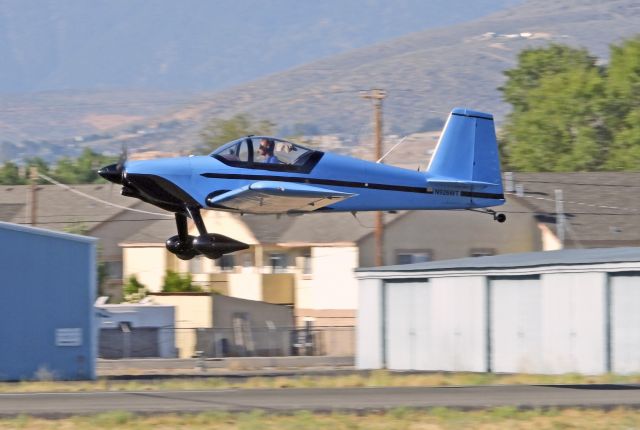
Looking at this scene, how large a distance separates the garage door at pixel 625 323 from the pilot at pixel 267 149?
8.27 meters

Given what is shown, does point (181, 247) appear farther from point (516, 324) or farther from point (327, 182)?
point (516, 324)

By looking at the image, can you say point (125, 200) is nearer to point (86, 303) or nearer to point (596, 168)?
point (596, 168)

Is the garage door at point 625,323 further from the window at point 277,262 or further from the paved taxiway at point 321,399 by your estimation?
the window at point 277,262

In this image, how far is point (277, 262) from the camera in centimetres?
5903

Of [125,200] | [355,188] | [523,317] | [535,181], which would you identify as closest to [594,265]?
[523,317]

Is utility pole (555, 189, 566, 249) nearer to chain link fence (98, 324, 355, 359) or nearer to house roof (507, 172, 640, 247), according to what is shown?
house roof (507, 172, 640, 247)

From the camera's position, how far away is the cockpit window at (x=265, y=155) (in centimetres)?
Result: 2477

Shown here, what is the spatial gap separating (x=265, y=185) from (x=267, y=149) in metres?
1.04

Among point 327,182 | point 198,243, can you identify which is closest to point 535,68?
point 327,182

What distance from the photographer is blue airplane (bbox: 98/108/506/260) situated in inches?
961

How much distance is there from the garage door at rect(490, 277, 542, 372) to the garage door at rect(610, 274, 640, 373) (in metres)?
2.66

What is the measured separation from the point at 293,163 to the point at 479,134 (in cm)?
475

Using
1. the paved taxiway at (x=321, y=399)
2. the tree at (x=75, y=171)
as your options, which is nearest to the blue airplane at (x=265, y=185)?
the paved taxiway at (x=321, y=399)

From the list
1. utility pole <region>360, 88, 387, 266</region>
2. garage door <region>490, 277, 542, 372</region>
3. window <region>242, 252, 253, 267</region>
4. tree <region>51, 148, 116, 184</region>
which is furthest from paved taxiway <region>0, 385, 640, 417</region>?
tree <region>51, 148, 116, 184</region>
